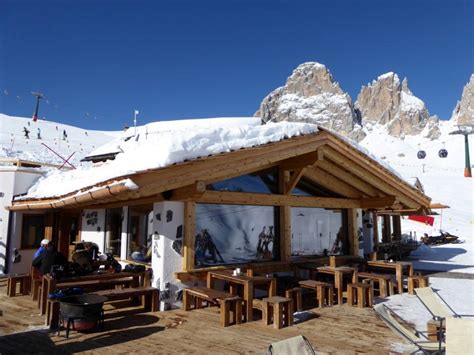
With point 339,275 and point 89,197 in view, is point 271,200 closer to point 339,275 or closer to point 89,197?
point 339,275

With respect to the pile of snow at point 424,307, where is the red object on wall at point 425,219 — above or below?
above

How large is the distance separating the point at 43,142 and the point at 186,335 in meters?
46.2

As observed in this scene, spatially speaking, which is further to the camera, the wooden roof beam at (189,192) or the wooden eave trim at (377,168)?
the wooden eave trim at (377,168)

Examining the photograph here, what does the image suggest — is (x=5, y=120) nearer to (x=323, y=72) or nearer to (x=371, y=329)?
(x=371, y=329)

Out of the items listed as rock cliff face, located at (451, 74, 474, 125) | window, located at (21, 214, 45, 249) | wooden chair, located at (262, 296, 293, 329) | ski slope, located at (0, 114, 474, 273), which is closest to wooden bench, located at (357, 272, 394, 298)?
wooden chair, located at (262, 296, 293, 329)

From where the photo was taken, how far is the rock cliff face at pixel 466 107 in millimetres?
148750

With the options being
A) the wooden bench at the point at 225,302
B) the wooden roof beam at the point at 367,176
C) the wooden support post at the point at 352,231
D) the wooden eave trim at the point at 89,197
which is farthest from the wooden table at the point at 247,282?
the wooden support post at the point at 352,231

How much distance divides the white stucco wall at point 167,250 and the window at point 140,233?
879mm

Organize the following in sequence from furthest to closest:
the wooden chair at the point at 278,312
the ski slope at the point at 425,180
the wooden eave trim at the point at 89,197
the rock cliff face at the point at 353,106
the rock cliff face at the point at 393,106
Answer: the rock cliff face at the point at 353,106 < the rock cliff face at the point at 393,106 < the ski slope at the point at 425,180 < the wooden chair at the point at 278,312 < the wooden eave trim at the point at 89,197

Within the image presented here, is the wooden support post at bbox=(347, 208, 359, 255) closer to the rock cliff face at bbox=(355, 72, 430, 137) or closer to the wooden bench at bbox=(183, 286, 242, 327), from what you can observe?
the wooden bench at bbox=(183, 286, 242, 327)

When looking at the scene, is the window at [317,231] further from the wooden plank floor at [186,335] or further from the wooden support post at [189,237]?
the wooden support post at [189,237]

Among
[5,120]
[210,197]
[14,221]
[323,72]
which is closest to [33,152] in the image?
[5,120]

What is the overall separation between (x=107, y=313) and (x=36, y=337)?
1539 millimetres

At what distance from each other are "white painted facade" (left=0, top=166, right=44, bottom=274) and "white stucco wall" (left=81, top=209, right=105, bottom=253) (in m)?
1.94
